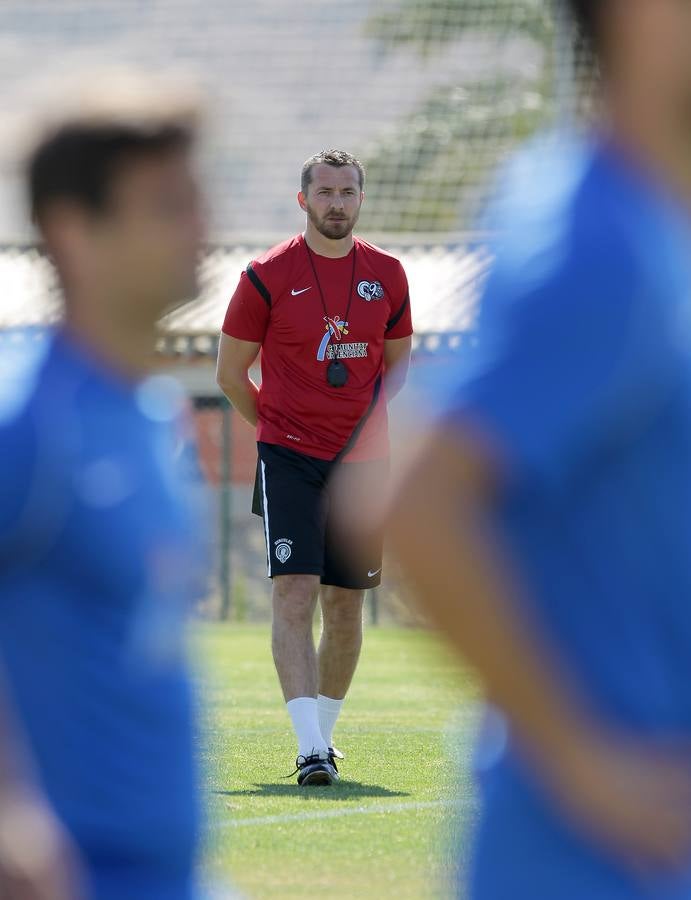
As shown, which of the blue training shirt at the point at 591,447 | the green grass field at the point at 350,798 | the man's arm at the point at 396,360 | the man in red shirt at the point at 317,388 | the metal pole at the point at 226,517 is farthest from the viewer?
the metal pole at the point at 226,517

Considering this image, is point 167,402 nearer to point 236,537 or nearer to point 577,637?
point 577,637

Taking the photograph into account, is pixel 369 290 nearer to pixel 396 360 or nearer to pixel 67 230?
pixel 396 360

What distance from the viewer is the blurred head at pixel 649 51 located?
2012mm

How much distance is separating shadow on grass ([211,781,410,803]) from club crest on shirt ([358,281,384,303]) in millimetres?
2040

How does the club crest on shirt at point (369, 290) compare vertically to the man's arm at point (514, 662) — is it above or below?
below

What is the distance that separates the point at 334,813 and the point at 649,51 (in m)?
5.10

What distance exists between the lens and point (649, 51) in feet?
6.61

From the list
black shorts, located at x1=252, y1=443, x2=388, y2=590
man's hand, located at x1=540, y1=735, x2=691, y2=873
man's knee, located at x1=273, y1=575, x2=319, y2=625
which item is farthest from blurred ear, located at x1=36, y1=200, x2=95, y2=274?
man's knee, located at x1=273, y1=575, x2=319, y2=625

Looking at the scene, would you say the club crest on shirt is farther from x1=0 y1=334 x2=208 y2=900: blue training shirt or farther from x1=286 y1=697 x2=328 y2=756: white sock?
x1=0 y1=334 x2=208 y2=900: blue training shirt

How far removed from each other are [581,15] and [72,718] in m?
1.12

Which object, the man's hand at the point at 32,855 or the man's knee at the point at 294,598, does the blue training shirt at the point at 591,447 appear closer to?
the man's hand at the point at 32,855

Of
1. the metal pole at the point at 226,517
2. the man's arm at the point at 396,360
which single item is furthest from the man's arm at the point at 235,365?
the metal pole at the point at 226,517

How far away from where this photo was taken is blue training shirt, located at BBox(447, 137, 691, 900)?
6.36ft

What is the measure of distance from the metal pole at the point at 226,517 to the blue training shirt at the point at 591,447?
20126mm
